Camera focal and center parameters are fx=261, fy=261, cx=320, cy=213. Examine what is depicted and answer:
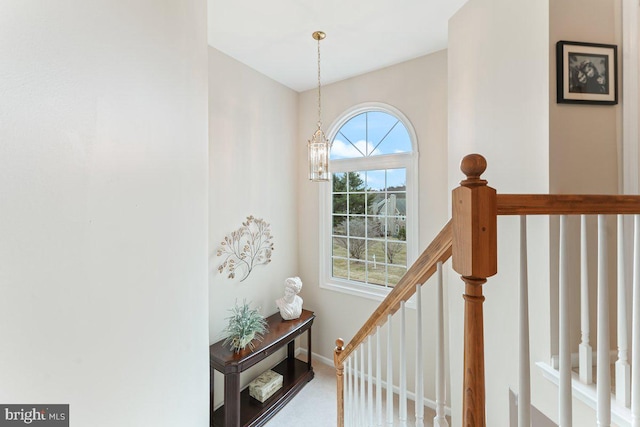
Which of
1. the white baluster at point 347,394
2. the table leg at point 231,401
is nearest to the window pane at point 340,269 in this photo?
the white baluster at point 347,394

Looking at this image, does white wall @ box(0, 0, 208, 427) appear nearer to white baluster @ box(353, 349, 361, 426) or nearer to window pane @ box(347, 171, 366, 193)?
white baluster @ box(353, 349, 361, 426)

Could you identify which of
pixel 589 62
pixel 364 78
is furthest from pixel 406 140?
pixel 589 62

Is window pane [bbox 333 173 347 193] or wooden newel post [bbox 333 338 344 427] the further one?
window pane [bbox 333 173 347 193]

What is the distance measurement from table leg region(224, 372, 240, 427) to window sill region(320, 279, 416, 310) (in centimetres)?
145

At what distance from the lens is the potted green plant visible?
2.26 meters

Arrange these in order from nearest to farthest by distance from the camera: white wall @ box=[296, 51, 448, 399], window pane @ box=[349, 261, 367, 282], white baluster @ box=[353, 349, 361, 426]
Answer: white baluster @ box=[353, 349, 361, 426]
white wall @ box=[296, 51, 448, 399]
window pane @ box=[349, 261, 367, 282]

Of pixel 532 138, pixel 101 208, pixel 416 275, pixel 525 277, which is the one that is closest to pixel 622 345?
pixel 525 277

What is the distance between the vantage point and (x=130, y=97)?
100cm

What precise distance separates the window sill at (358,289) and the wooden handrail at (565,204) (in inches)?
91.5

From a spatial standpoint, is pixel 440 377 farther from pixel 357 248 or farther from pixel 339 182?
pixel 339 182

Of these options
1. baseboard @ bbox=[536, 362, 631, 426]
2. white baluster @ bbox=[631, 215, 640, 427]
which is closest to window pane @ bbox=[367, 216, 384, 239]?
baseboard @ bbox=[536, 362, 631, 426]

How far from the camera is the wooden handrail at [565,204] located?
642 millimetres

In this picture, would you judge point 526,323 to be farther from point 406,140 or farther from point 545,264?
point 406,140

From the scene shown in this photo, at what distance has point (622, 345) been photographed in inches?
34.0
